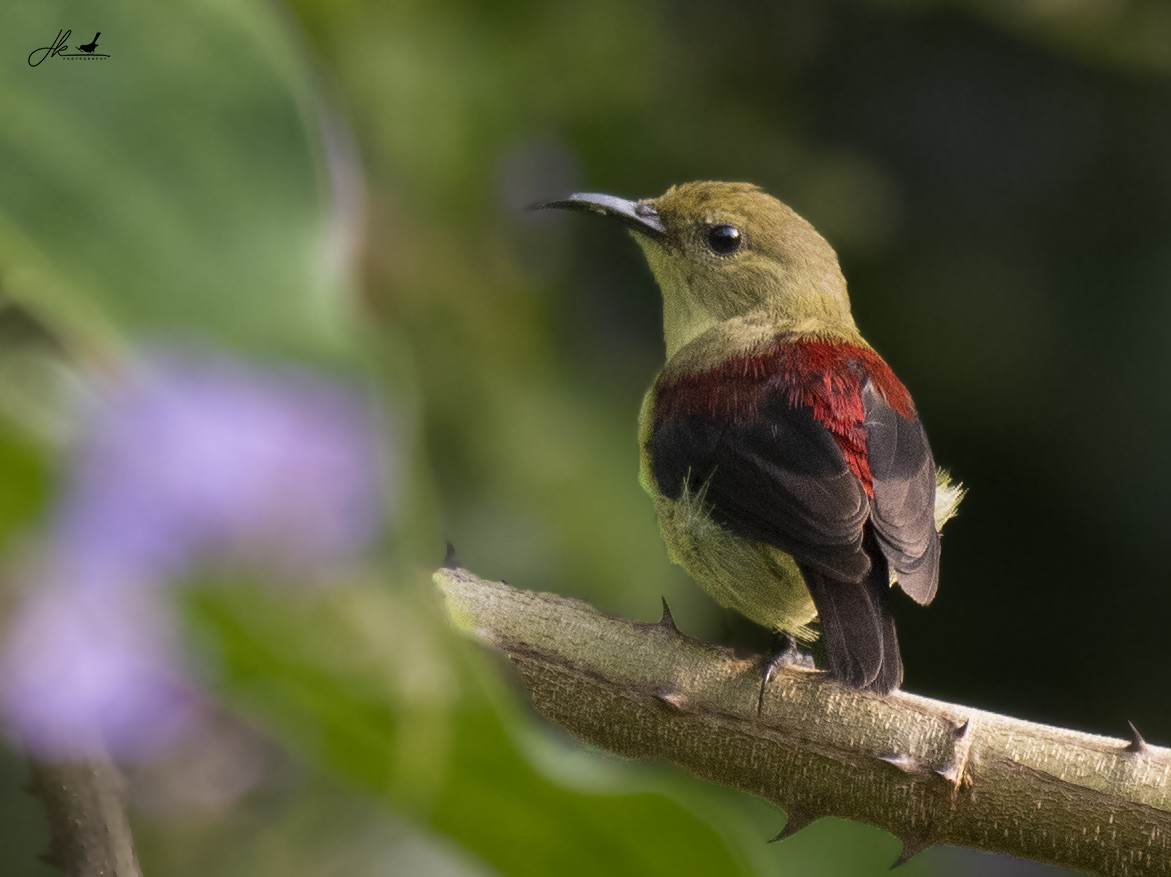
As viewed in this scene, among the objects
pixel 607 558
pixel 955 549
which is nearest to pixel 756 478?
pixel 607 558

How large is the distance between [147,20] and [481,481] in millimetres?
3627

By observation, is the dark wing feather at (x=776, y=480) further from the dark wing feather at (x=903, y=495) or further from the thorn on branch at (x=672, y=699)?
the thorn on branch at (x=672, y=699)

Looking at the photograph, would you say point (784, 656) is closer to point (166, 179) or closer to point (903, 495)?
point (903, 495)

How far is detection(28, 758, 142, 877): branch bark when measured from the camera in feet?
3.04

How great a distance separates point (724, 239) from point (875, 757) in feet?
6.34

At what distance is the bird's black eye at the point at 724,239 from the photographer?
11.6 ft

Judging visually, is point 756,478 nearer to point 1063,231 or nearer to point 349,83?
point 349,83

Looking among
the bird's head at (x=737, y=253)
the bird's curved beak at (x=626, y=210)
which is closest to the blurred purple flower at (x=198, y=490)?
the bird's curved beak at (x=626, y=210)

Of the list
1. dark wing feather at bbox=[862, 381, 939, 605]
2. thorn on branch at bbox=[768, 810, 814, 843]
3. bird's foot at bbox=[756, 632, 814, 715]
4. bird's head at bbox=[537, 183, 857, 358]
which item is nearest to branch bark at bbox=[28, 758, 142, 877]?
thorn on branch at bbox=[768, 810, 814, 843]

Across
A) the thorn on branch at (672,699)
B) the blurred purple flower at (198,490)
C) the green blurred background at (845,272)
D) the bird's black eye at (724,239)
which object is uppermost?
the blurred purple flower at (198,490)

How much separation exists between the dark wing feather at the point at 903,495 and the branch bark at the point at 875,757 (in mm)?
618

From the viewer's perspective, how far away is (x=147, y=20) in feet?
2.30

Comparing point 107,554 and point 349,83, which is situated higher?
point 107,554

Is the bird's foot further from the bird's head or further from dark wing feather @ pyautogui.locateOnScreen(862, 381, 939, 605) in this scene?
the bird's head
